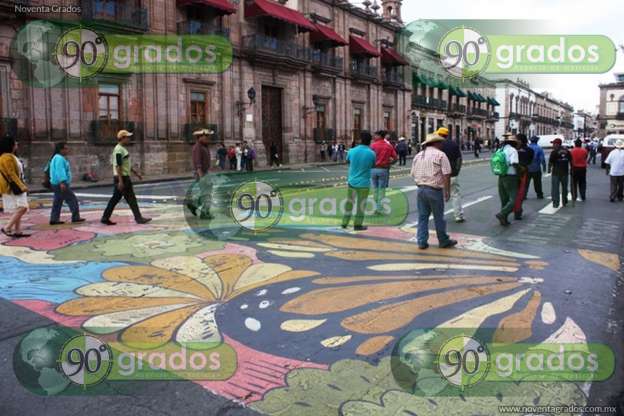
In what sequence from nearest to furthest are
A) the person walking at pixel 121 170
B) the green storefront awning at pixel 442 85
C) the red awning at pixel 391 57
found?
the person walking at pixel 121 170, the red awning at pixel 391 57, the green storefront awning at pixel 442 85

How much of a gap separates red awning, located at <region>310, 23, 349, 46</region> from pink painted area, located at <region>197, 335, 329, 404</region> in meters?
32.8

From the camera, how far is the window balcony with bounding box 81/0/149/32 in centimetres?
2250

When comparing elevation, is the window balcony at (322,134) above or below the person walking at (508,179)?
above

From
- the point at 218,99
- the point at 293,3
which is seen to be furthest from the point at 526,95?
the point at 218,99

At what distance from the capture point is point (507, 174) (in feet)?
33.2

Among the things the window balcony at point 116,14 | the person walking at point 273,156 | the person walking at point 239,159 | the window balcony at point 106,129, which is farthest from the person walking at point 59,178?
the person walking at point 273,156

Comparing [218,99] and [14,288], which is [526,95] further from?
[14,288]

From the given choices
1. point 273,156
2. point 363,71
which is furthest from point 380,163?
point 363,71

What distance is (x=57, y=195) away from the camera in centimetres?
1007

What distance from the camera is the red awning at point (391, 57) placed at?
43.8 m

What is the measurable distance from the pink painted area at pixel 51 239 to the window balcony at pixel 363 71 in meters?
33.0

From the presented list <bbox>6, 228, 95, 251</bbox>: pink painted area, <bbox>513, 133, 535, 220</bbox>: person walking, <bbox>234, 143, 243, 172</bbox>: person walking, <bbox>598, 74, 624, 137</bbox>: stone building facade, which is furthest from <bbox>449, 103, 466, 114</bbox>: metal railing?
<bbox>6, 228, 95, 251</bbox>: pink painted area

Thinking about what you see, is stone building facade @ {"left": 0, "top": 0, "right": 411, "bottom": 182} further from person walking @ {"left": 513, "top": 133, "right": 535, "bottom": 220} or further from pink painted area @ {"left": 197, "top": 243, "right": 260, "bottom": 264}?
person walking @ {"left": 513, "top": 133, "right": 535, "bottom": 220}

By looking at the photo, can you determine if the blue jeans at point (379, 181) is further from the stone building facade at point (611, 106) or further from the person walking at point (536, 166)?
the stone building facade at point (611, 106)
